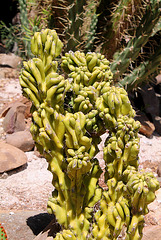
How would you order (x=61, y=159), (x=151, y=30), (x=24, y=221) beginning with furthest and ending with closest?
(x=151, y=30)
(x=24, y=221)
(x=61, y=159)

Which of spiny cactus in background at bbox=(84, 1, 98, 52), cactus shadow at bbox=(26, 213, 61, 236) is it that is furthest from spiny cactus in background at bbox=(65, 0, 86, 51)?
cactus shadow at bbox=(26, 213, 61, 236)

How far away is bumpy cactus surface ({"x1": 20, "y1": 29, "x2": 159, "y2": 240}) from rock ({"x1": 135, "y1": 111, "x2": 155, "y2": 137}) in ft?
11.5

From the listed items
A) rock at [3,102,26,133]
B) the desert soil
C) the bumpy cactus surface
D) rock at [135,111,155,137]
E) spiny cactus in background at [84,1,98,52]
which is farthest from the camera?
rock at [135,111,155,137]

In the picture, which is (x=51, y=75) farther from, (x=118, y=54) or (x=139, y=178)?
(x=118, y=54)

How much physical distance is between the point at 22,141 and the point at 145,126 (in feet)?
7.39

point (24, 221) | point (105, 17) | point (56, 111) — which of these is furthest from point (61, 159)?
point (105, 17)

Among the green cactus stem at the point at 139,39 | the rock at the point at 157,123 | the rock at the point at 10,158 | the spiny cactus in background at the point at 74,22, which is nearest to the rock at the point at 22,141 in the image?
the rock at the point at 10,158

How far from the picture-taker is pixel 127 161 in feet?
6.68

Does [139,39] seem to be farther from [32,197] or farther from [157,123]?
[32,197]

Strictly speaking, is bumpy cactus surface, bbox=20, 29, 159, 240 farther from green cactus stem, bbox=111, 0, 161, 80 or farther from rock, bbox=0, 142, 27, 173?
green cactus stem, bbox=111, 0, 161, 80

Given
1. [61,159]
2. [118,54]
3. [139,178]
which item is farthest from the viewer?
[118,54]

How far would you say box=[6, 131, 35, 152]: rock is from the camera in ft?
15.6

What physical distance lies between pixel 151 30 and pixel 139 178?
11.3 ft

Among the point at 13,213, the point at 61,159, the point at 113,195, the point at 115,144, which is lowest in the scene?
the point at 13,213
